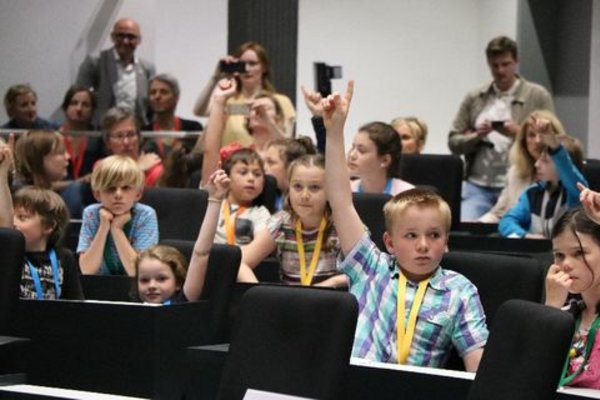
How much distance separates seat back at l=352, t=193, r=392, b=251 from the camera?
6.27 m

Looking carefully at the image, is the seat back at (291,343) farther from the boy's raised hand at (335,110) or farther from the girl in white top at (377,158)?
the girl in white top at (377,158)

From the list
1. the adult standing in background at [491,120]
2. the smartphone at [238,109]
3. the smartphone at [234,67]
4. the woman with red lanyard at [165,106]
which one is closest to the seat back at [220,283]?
the smartphone at [238,109]

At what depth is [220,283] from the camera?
568 cm

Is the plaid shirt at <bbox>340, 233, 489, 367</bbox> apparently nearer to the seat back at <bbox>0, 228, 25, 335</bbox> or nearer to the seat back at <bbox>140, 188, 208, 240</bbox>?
the seat back at <bbox>0, 228, 25, 335</bbox>

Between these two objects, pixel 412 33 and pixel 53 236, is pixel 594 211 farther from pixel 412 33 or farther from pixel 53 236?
pixel 412 33

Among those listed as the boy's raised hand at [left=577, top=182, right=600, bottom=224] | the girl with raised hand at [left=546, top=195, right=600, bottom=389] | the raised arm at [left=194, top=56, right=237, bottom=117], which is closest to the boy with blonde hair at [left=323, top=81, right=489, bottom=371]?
the girl with raised hand at [left=546, top=195, right=600, bottom=389]

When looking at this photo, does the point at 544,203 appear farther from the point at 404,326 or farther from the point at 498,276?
the point at 404,326

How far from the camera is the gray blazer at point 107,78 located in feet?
32.2

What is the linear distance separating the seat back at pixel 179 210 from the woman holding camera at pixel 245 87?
186 centimetres

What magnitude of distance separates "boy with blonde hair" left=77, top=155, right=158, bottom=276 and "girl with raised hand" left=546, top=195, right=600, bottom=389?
105 inches

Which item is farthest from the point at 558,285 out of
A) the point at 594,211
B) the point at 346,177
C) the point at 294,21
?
the point at 294,21

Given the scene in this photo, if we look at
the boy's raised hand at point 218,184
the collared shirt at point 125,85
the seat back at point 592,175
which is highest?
the collared shirt at point 125,85

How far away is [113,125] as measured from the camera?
8.48 meters

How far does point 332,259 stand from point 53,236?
1.19m
